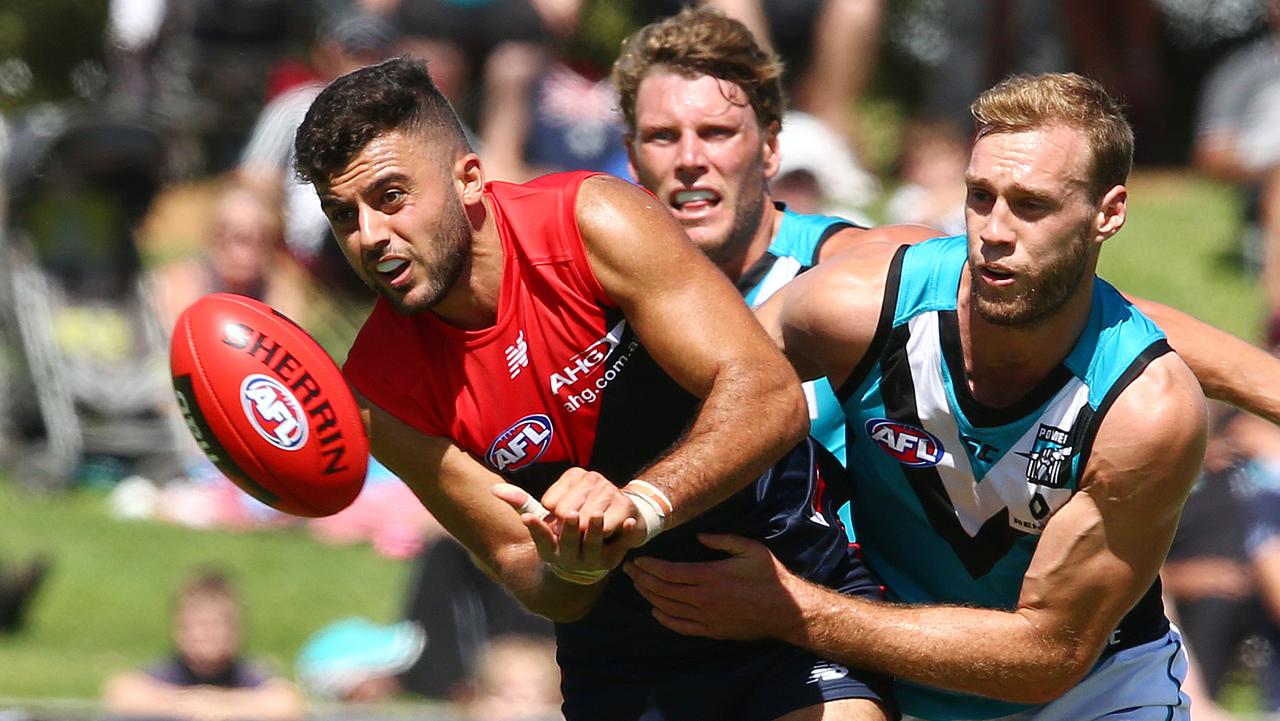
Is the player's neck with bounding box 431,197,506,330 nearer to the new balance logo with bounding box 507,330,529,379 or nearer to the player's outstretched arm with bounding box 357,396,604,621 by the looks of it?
the new balance logo with bounding box 507,330,529,379

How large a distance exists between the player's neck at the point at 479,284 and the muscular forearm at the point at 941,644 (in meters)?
0.88

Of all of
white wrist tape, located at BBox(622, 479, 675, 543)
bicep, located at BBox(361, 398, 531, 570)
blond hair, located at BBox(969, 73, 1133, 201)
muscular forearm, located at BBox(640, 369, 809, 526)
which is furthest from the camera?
bicep, located at BBox(361, 398, 531, 570)

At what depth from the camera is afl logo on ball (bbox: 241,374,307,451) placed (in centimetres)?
358

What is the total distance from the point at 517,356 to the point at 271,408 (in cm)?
51

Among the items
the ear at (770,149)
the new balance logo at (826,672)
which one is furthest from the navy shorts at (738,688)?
the ear at (770,149)

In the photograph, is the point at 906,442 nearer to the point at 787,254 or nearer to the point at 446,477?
the point at 787,254

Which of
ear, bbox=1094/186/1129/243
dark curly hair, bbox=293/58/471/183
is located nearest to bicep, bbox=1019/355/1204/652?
ear, bbox=1094/186/1129/243

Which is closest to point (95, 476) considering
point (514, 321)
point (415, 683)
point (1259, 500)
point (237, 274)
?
point (237, 274)

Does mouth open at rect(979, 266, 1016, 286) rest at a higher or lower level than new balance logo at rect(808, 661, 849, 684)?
higher

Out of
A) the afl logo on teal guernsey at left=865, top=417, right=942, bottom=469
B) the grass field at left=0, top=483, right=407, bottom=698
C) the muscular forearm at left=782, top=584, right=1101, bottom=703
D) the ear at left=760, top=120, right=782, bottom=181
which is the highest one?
the ear at left=760, top=120, right=782, bottom=181

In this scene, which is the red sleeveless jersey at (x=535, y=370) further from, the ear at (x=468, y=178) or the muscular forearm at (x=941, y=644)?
the muscular forearm at (x=941, y=644)

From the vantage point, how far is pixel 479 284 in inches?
148

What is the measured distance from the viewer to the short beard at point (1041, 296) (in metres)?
3.65

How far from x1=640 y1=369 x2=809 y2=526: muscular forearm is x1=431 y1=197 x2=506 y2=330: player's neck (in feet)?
1.78
